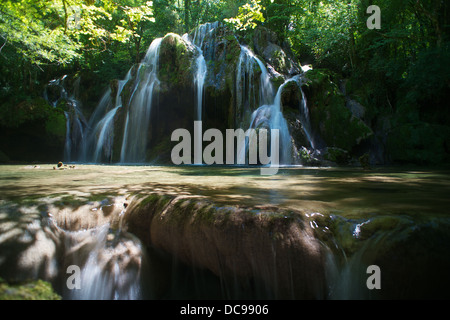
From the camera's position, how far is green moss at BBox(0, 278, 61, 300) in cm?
142

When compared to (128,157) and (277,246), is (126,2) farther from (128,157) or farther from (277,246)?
(277,246)

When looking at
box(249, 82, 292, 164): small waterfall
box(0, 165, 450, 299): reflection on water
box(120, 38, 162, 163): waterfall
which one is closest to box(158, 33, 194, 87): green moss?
box(120, 38, 162, 163): waterfall

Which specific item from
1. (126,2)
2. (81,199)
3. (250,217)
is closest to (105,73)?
(126,2)

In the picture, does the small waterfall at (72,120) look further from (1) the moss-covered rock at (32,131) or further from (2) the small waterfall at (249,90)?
(2) the small waterfall at (249,90)

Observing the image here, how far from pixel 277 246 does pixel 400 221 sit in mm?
1002

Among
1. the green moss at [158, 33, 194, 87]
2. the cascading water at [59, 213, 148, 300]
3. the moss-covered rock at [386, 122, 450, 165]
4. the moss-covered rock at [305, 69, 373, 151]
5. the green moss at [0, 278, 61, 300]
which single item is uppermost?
the green moss at [158, 33, 194, 87]

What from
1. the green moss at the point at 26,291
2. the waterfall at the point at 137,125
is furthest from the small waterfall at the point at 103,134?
the green moss at the point at 26,291

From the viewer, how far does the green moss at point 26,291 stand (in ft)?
4.65

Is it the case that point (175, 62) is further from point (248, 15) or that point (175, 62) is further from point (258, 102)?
point (248, 15)

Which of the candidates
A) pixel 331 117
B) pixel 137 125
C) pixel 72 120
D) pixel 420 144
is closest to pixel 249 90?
pixel 331 117

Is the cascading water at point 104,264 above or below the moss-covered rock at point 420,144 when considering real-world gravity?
below

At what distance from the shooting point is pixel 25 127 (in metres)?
14.9

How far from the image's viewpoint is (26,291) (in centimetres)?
153

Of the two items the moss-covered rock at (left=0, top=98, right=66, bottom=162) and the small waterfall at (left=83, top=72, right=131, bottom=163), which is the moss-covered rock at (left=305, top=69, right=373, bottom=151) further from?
the moss-covered rock at (left=0, top=98, right=66, bottom=162)
